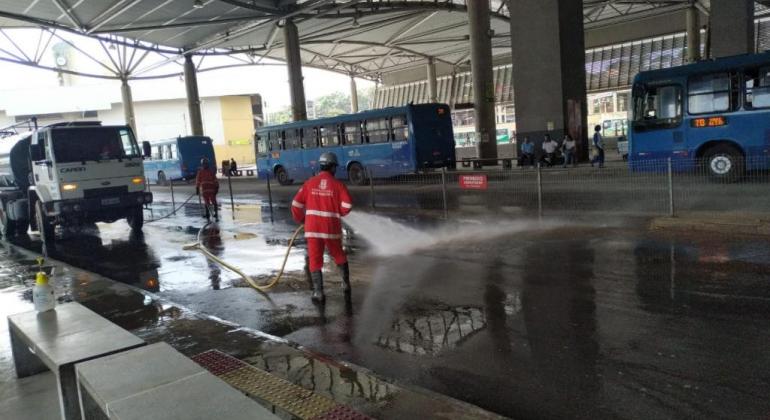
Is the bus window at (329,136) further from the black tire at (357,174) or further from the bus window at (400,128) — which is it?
the bus window at (400,128)

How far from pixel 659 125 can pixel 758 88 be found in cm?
256

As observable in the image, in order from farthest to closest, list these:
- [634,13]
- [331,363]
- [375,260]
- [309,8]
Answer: [634,13]
[309,8]
[375,260]
[331,363]

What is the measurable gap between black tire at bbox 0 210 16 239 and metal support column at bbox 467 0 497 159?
2050 centimetres

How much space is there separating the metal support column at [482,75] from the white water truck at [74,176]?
1835 cm

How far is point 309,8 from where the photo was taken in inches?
1331

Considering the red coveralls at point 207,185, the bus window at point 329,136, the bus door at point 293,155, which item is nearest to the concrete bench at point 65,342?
the red coveralls at point 207,185

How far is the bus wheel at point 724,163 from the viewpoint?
1449 cm

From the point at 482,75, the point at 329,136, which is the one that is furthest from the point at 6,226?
the point at 482,75

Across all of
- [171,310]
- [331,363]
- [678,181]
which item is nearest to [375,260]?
[171,310]

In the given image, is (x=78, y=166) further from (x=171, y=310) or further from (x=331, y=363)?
(x=331, y=363)

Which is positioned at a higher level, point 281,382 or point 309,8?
point 309,8

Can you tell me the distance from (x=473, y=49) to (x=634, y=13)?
2285 cm

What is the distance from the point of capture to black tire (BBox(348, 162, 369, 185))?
2531cm

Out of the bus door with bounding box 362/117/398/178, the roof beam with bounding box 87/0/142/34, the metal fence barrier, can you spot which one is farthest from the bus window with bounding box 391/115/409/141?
the roof beam with bounding box 87/0/142/34
